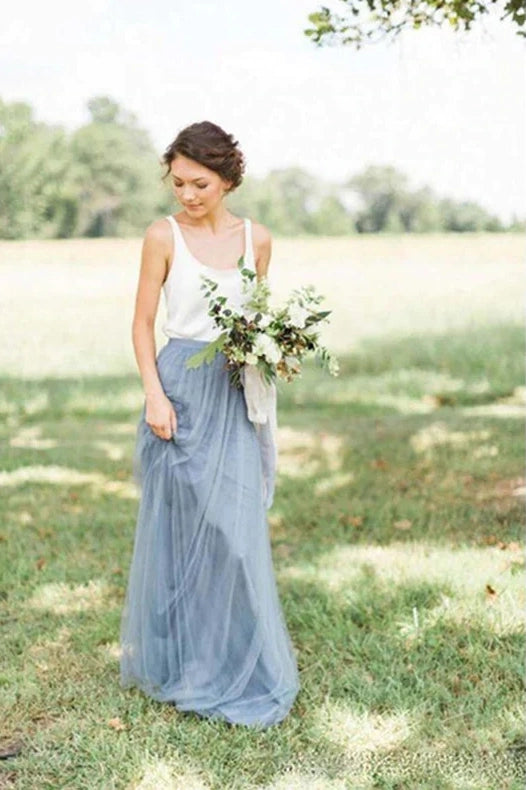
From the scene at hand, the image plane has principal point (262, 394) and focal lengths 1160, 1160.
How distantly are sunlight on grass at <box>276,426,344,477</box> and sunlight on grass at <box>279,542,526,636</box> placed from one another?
2.10m

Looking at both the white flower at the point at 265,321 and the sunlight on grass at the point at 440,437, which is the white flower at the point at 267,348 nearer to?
the white flower at the point at 265,321

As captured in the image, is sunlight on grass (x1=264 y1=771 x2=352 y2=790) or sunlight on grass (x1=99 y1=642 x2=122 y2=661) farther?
sunlight on grass (x1=99 y1=642 x2=122 y2=661)

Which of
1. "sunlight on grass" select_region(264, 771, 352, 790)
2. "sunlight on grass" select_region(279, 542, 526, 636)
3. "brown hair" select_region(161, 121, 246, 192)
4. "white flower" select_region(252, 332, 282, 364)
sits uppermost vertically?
"brown hair" select_region(161, 121, 246, 192)

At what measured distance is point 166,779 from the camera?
365cm

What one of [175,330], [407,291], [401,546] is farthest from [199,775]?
[407,291]

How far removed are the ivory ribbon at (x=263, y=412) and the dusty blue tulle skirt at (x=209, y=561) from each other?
0.04m

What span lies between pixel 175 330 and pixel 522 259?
57.9 feet

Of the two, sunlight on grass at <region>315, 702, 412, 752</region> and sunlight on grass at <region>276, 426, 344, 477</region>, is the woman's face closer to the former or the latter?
sunlight on grass at <region>315, 702, 412, 752</region>

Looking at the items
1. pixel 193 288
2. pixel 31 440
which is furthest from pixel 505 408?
pixel 193 288

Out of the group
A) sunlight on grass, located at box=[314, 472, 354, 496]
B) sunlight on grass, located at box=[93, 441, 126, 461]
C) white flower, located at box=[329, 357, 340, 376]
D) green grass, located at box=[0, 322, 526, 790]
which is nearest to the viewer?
green grass, located at box=[0, 322, 526, 790]

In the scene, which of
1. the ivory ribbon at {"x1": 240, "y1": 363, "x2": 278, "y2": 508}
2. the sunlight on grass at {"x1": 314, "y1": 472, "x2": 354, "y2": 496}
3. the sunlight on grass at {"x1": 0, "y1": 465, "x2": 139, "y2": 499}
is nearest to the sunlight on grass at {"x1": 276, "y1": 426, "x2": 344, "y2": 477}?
the sunlight on grass at {"x1": 314, "y1": 472, "x2": 354, "y2": 496}

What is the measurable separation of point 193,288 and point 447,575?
2.13 m

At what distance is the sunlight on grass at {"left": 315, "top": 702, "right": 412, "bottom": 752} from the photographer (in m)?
3.91

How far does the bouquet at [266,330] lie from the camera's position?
3.89 metres
